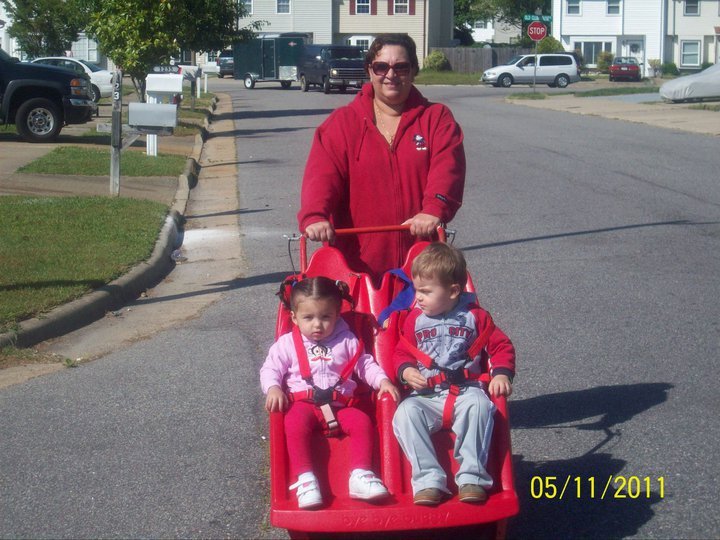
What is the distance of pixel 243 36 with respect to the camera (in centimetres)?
3014

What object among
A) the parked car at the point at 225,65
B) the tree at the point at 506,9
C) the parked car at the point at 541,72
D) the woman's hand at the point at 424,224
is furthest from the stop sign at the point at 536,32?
the tree at the point at 506,9

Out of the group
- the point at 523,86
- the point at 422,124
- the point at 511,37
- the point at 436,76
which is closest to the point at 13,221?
the point at 422,124

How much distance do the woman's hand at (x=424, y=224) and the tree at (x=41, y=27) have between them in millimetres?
39146

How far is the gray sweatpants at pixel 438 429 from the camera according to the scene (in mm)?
3676

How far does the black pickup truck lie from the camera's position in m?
19.1

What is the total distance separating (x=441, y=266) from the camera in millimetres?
3984

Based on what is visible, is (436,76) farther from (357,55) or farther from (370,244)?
(370,244)

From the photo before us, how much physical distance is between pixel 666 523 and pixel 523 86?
2103 inches

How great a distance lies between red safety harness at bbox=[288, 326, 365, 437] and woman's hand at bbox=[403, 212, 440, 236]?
0.70 meters

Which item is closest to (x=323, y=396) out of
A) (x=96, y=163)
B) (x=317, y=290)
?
(x=317, y=290)

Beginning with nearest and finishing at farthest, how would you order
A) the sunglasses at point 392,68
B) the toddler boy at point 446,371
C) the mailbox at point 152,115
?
the toddler boy at point 446,371 < the sunglasses at point 392,68 < the mailbox at point 152,115

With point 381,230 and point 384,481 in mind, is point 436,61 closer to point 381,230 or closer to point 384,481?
point 381,230

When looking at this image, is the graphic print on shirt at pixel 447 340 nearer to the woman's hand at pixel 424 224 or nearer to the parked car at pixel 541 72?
the woman's hand at pixel 424 224

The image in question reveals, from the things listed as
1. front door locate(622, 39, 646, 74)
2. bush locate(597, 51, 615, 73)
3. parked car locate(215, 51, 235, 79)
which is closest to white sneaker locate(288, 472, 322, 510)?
bush locate(597, 51, 615, 73)
